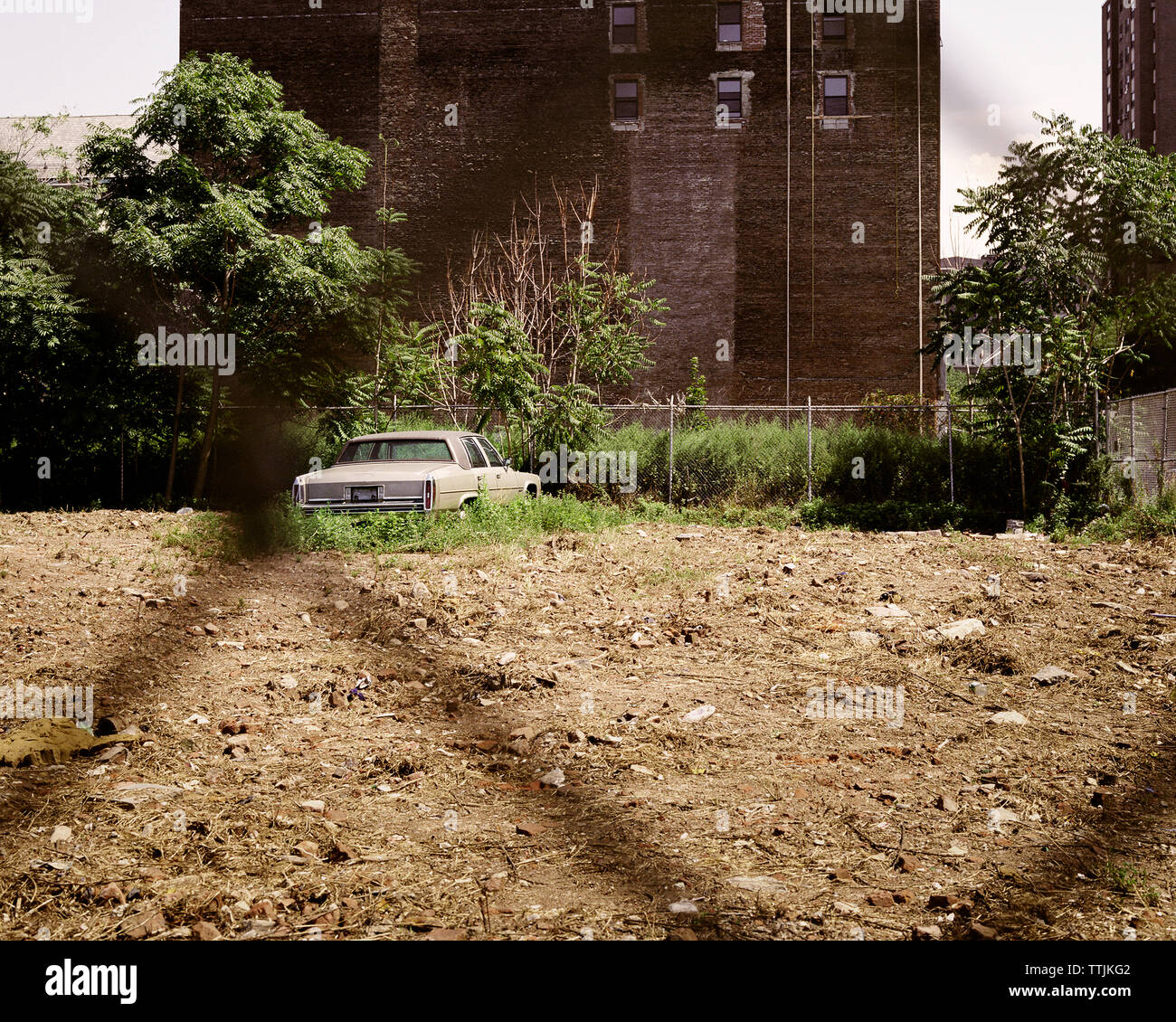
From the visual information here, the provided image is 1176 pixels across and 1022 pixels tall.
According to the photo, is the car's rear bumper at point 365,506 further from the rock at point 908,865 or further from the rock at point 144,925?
the rock at point 908,865

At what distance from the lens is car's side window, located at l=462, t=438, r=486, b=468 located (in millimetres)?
13095

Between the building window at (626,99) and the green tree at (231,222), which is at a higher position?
the building window at (626,99)

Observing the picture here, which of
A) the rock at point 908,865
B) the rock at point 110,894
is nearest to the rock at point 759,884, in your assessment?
the rock at point 908,865

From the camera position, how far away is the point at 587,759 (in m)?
5.10

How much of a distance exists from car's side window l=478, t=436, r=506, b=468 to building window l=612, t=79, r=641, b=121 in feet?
60.7

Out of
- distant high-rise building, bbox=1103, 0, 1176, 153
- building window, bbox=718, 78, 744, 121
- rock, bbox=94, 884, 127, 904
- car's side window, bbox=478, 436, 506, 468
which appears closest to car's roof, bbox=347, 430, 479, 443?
car's side window, bbox=478, 436, 506, 468

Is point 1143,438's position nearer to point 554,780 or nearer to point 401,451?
point 401,451

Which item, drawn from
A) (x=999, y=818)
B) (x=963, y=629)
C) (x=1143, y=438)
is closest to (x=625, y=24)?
(x=1143, y=438)

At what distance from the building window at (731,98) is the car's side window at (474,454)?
19691 mm

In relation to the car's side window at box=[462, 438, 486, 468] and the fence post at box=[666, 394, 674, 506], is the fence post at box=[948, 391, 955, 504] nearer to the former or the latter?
the fence post at box=[666, 394, 674, 506]

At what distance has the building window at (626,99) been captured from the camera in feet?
94.4

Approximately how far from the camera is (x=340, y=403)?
1900 centimetres

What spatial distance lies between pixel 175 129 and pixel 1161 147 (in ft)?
178

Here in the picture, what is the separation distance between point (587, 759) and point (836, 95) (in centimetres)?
2835
